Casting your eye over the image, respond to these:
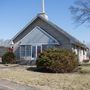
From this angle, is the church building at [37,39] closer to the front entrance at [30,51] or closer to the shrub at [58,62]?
the front entrance at [30,51]

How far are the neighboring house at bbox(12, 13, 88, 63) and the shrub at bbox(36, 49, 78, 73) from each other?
9453 mm

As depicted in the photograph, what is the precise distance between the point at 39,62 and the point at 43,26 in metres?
12.3

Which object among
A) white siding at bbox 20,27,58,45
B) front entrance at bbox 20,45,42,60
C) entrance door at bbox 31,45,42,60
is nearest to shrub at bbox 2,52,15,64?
front entrance at bbox 20,45,42,60

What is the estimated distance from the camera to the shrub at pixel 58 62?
25328 mm

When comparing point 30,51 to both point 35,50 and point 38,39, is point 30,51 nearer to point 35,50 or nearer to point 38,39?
point 35,50

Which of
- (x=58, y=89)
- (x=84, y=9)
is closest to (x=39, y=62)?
(x=58, y=89)

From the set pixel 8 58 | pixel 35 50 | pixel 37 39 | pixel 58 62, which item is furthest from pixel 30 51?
pixel 58 62

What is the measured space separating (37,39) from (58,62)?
1243cm

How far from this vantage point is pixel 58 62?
25.3 meters

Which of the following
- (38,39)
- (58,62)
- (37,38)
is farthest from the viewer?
(37,38)

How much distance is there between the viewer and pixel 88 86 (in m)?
16.6

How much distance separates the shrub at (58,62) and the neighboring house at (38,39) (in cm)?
945

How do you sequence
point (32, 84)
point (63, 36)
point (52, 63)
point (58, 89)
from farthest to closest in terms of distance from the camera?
point (63, 36)
point (52, 63)
point (32, 84)
point (58, 89)

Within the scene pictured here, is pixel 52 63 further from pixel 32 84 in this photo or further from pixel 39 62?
pixel 32 84
